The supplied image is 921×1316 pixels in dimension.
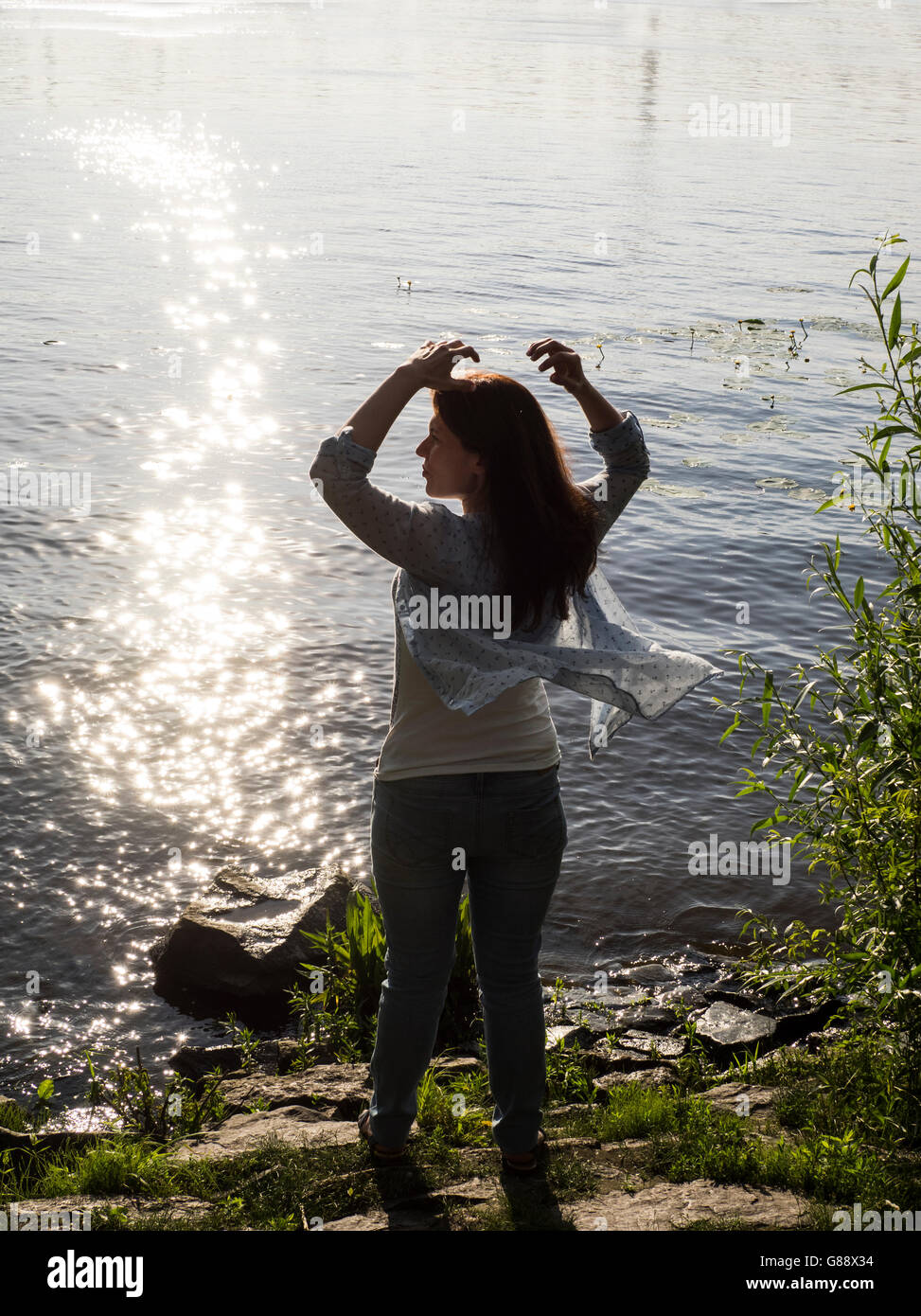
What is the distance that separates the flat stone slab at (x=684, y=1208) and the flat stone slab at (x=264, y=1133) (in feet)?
3.30

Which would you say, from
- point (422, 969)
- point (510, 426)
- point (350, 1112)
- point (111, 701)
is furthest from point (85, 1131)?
point (111, 701)

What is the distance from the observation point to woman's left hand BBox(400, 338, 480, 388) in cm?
387

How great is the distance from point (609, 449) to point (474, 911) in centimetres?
164

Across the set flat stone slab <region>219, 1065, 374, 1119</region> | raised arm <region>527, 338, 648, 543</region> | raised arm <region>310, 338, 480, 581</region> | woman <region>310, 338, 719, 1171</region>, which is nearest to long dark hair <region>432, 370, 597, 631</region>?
woman <region>310, 338, 719, 1171</region>

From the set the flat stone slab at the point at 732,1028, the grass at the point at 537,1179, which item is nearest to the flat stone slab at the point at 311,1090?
the grass at the point at 537,1179

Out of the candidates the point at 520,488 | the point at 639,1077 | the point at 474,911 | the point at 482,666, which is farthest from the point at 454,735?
the point at 639,1077

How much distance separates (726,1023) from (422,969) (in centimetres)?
288

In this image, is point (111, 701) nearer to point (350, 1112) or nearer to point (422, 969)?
point (350, 1112)

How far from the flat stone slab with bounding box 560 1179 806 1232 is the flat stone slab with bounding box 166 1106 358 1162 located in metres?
1.01

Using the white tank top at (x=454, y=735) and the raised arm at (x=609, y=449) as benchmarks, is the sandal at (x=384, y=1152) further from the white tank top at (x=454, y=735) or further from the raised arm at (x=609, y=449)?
the raised arm at (x=609, y=449)

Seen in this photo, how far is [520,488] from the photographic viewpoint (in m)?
4.03

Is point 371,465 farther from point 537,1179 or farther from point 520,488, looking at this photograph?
point 537,1179

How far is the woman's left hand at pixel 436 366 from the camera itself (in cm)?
387

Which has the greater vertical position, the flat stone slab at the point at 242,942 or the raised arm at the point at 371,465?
the raised arm at the point at 371,465
